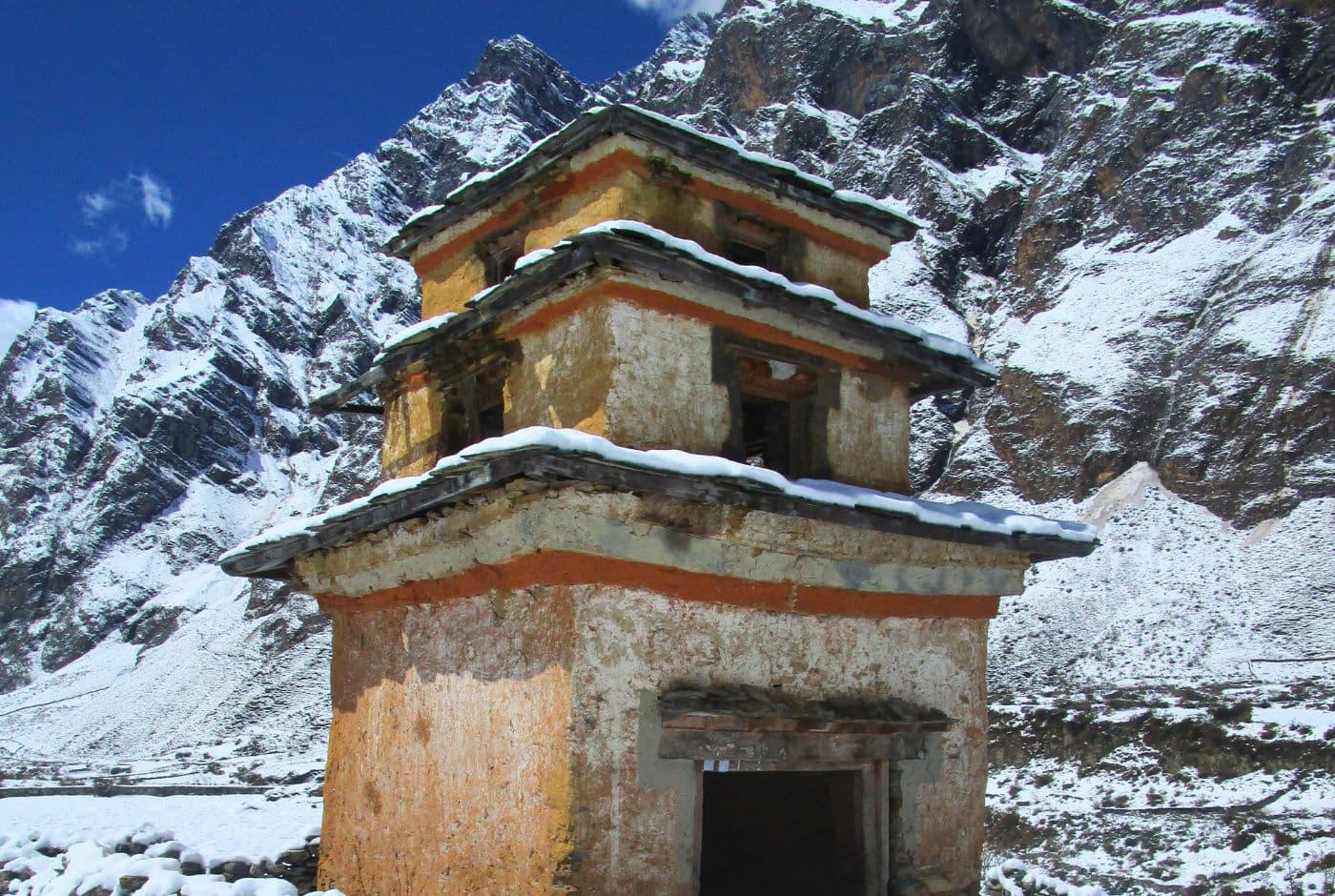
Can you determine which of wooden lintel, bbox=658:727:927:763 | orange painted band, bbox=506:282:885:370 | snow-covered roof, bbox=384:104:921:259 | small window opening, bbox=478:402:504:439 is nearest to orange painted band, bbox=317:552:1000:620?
wooden lintel, bbox=658:727:927:763

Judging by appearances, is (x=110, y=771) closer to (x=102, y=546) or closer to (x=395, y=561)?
(x=395, y=561)

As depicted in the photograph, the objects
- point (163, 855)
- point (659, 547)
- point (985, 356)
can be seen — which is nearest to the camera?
point (659, 547)

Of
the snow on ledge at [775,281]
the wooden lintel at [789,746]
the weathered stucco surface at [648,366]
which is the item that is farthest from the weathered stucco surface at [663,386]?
the wooden lintel at [789,746]

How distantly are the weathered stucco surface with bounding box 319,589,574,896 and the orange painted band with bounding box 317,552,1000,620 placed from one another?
135mm

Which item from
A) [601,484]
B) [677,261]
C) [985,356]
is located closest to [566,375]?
[677,261]

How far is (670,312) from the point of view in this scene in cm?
902

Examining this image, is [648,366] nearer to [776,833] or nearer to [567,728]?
[567,728]

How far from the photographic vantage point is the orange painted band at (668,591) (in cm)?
763

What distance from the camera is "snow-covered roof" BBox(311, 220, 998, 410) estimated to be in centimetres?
835

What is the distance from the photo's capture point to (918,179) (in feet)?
252

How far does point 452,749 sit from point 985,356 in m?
59.8

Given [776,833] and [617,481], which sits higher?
[617,481]

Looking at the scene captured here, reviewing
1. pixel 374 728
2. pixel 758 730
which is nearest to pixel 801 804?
pixel 758 730

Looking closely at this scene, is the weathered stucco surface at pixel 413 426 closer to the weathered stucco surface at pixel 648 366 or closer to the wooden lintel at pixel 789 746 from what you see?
the weathered stucco surface at pixel 648 366
